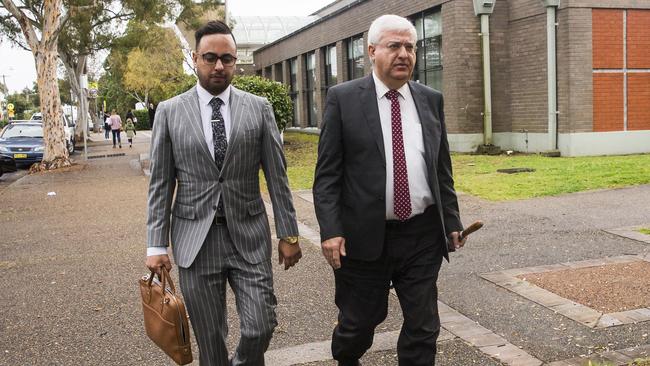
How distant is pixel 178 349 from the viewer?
3303 millimetres

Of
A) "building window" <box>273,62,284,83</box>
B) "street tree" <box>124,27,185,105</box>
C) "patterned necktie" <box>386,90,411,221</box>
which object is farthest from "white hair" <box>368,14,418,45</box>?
"street tree" <box>124,27,185,105</box>

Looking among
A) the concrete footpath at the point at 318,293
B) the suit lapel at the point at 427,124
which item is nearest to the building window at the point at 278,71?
the concrete footpath at the point at 318,293

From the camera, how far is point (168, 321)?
3.29 meters

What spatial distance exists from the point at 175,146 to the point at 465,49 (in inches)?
691

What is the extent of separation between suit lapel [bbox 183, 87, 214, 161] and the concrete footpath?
175 centimetres

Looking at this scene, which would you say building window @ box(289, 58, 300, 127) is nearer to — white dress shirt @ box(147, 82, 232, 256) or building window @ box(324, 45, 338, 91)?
building window @ box(324, 45, 338, 91)

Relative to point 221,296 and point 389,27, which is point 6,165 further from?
point 389,27

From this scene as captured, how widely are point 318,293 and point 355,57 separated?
23812 millimetres

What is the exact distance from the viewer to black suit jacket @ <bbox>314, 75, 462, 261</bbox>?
361cm

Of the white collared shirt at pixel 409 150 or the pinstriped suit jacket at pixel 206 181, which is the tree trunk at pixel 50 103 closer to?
the pinstriped suit jacket at pixel 206 181

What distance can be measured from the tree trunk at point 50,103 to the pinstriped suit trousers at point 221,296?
20.6 metres

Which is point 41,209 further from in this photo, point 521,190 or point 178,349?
point 178,349

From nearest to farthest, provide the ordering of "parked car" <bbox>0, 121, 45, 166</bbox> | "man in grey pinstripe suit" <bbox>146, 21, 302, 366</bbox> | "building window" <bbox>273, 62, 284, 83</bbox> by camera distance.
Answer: "man in grey pinstripe suit" <bbox>146, 21, 302, 366</bbox> → "parked car" <bbox>0, 121, 45, 166</bbox> → "building window" <bbox>273, 62, 284, 83</bbox>

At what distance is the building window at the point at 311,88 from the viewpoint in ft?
116
